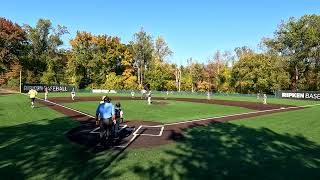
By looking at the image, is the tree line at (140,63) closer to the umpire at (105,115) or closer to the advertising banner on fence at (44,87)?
the advertising banner on fence at (44,87)

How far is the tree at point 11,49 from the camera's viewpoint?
9088cm

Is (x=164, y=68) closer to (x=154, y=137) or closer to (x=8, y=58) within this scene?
(x=8, y=58)

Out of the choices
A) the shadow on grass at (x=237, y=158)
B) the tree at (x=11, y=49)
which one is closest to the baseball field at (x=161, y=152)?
the shadow on grass at (x=237, y=158)

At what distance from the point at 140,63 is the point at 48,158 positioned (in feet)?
292

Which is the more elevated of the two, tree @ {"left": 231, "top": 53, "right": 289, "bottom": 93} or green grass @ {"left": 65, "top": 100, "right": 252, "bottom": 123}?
tree @ {"left": 231, "top": 53, "right": 289, "bottom": 93}

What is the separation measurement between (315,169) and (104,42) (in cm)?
8496

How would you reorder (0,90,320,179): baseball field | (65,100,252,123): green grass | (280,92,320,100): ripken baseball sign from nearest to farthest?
(0,90,320,179): baseball field < (65,100,252,123): green grass < (280,92,320,100): ripken baseball sign

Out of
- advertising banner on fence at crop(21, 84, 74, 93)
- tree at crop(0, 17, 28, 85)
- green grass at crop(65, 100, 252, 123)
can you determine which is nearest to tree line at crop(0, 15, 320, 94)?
tree at crop(0, 17, 28, 85)

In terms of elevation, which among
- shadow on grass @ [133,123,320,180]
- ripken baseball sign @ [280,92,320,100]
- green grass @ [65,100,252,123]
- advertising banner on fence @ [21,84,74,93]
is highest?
advertising banner on fence @ [21,84,74,93]

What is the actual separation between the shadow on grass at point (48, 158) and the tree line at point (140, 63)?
237 ft

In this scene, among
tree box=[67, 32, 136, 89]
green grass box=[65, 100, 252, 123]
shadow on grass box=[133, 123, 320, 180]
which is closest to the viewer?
shadow on grass box=[133, 123, 320, 180]

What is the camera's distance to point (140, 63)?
101 metres

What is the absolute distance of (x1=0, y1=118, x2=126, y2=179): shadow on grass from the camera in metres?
10.6

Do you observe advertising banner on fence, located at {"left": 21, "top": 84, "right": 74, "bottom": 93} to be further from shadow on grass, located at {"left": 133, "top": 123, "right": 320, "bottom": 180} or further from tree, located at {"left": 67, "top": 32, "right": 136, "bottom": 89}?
shadow on grass, located at {"left": 133, "top": 123, "right": 320, "bottom": 180}
